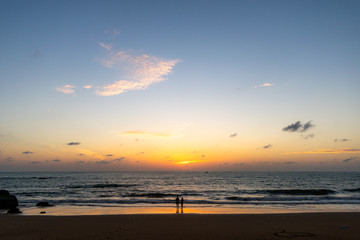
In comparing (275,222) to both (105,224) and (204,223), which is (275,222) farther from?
(105,224)

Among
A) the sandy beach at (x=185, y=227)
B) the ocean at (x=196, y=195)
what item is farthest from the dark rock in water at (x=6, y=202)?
the sandy beach at (x=185, y=227)

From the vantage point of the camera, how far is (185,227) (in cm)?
1831

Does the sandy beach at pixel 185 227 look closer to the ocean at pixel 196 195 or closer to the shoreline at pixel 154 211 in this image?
the shoreline at pixel 154 211

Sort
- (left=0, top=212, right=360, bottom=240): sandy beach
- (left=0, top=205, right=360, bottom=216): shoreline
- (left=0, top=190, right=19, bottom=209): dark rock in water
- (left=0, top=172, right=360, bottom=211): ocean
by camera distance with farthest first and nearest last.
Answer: (left=0, top=172, right=360, bottom=211): ocean < (left=0, top=190, right=19, bottom=209): dark rock in water < (left=0, top=205, right=360, bottom=216): shoreline < (left=0, top=212, right=360, bottom=240): sandy beach

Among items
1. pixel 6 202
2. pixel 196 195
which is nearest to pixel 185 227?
pixel 6 202

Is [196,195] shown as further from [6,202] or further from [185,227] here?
[185,227]

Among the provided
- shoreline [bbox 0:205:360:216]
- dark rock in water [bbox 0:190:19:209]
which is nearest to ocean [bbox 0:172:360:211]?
dark rock in water [bbox 0:190:19:209]

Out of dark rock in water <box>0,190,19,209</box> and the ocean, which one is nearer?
dark rock in water <box>0,190,19,209</box>

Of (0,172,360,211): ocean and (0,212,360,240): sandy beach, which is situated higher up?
(0,212,360,240): sandy beach

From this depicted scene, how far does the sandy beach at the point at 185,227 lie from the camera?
624 inches

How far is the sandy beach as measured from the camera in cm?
1585

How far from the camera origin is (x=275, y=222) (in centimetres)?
2033

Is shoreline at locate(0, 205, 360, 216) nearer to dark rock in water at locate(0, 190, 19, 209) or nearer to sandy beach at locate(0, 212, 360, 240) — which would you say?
dark rock in water at locate(0, 190, 19, 209)

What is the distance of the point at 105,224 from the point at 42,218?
24.2 ft
